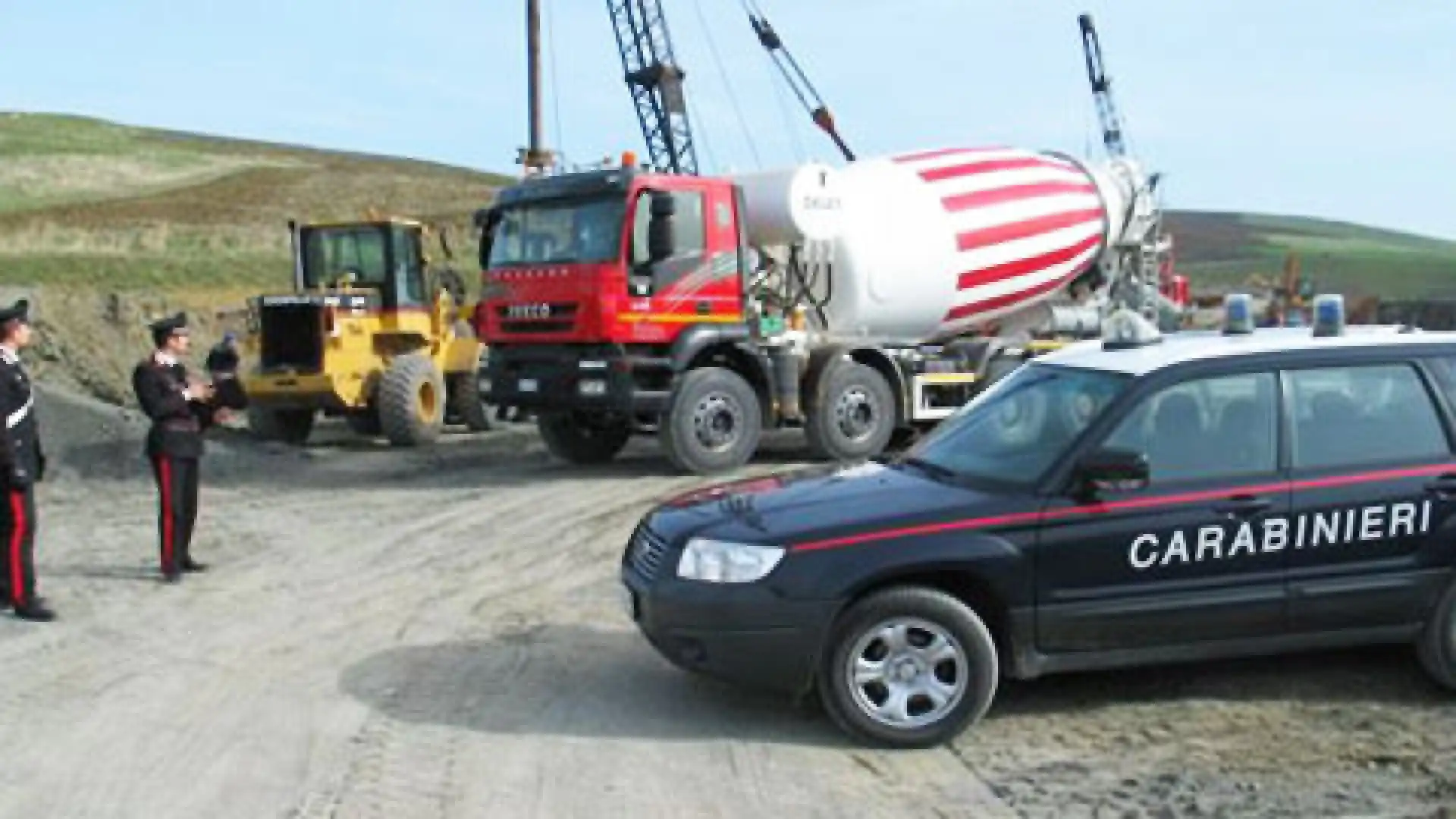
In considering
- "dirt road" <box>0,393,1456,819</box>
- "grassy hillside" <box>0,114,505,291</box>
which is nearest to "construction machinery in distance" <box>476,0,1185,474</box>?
"dirt road" <box>0,393,1456,819</box>

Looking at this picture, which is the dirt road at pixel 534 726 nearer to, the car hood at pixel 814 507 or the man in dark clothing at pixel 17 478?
the man in dark clothing at pixel 17 478

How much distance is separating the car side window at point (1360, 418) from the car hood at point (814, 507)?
1.35 meters

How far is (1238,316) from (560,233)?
821 centimetres

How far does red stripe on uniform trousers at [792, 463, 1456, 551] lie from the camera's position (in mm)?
5895

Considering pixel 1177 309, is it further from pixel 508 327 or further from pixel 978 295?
pixel 508 327

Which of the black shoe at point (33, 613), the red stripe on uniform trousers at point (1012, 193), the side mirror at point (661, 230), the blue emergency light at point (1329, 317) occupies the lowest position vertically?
the black shoe at point (33, 613)

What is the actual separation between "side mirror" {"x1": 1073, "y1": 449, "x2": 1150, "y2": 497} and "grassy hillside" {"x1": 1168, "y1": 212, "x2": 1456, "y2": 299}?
36.2 meters

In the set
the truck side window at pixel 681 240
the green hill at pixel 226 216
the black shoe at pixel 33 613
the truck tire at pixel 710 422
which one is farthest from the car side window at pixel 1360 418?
the green hill at pixel 226 216

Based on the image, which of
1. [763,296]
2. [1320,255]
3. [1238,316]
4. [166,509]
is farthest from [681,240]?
[1320,255]

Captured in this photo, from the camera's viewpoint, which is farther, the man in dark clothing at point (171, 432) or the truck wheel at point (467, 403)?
the truck wheel at point (467, 403)

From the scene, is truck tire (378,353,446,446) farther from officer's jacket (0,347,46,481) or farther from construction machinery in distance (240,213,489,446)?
officer's jacket (0,347,46,481)

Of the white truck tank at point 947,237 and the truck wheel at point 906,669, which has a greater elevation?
the white truck tank at point 947,237

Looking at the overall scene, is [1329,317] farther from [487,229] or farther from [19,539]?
[487,229]

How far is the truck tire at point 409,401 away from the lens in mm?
17359
